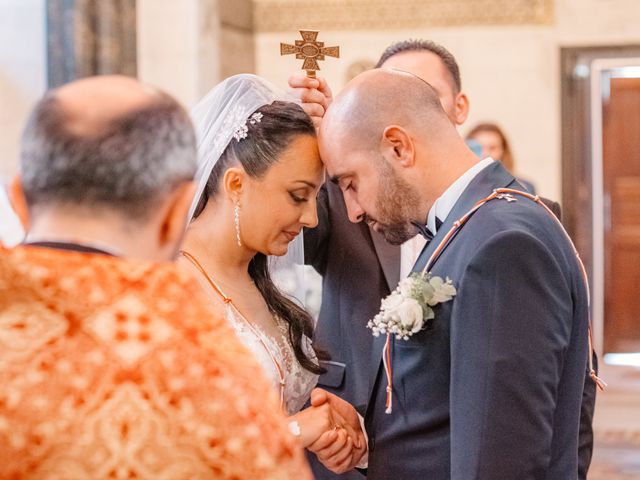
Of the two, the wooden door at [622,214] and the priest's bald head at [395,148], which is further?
the wooden door at [622,214]

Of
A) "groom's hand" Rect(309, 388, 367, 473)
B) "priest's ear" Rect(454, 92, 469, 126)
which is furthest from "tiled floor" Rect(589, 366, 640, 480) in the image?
"groom's hand" Rect(309, 388, 367, 473)

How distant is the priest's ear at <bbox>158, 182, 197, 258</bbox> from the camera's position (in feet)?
4.59

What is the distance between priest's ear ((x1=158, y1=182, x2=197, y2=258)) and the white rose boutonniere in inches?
31.3

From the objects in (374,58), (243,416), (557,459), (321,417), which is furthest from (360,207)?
(374,58)

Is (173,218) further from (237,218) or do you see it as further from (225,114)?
(225,114)

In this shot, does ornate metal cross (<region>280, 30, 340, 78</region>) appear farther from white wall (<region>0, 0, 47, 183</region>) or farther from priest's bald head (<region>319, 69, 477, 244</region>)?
white wall (<region>0, 0, 47, 183</region>)

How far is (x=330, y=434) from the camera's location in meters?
2.46

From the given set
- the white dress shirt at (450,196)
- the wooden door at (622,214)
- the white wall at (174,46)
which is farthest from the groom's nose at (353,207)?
the wooden door at (622,214)

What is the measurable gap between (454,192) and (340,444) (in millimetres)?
732

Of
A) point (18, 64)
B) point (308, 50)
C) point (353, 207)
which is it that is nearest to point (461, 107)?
point (308, 50)

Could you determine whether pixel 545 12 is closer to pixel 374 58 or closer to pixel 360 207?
pixel 374 58

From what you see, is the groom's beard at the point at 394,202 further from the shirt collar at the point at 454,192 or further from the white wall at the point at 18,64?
the white wall at the point at 18,64

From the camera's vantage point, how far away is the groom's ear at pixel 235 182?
260 cm

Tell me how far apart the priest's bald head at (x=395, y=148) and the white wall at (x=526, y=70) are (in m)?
6.92
